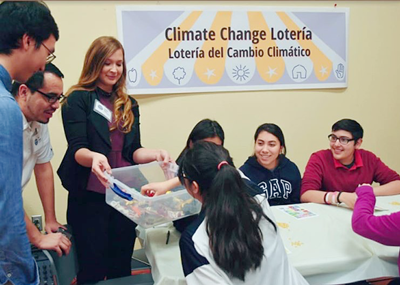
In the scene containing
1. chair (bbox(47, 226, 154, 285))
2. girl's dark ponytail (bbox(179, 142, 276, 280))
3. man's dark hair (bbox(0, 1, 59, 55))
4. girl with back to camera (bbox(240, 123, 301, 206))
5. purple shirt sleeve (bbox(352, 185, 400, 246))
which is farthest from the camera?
girl with back to camera (bbox(240, 123, 301, 206))

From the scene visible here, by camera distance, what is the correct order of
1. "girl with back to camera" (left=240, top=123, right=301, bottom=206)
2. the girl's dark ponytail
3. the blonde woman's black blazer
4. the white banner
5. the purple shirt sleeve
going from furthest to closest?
1. the white banner
2. "girl with back to camera" (left=240, top=123, right=301, bottom=206)
3. the blonde woman's black blazer
4. the purple shirt sleeve
5. the girl's dark ponytail

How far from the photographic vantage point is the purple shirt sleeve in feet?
4.35

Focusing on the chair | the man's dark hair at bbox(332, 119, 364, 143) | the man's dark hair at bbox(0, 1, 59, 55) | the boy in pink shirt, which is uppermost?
the man's dark hair at bbox(0, 1, 59, 55)

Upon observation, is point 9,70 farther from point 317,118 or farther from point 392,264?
point 317,118

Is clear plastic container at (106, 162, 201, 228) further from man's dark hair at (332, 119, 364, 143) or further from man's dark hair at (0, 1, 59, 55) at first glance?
man's dark hair at (332, 119, 364, 143)

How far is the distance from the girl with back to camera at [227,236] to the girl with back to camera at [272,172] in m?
1.00

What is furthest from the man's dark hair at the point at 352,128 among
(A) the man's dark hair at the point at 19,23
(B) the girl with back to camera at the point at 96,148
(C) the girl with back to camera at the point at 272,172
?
(A) the man's dark hair at the point at 19,23

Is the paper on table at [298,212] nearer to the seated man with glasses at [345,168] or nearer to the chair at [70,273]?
the seated man with glasses at [345,168]

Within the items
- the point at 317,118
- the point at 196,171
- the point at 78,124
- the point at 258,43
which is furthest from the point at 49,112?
the point at 317,118

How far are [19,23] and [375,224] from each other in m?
1.35

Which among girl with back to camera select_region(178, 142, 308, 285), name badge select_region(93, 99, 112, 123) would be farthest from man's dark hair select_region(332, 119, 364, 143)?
name badge select_region(93, 99, 112, 123)

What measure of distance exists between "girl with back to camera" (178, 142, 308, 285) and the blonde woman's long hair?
28.1 inches

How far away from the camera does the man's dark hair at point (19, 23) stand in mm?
919

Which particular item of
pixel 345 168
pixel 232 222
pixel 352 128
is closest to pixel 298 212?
pixel 345 168
